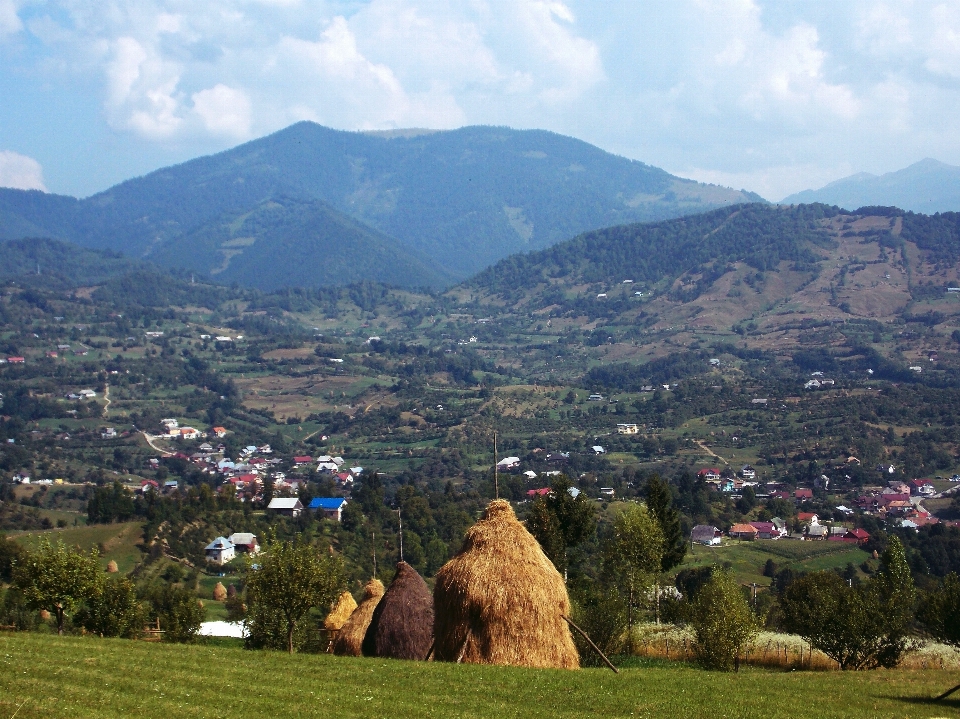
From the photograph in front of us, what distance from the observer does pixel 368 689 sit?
1966cm

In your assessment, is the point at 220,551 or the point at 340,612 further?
the point at 220,551

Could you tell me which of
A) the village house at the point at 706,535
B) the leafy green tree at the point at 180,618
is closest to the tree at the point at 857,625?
the leafy green tree at the point at 180,618

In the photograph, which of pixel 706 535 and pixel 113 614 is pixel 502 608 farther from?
pixel 706 535

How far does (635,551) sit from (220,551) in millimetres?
40340

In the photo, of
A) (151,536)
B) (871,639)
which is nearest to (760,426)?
(151,536)

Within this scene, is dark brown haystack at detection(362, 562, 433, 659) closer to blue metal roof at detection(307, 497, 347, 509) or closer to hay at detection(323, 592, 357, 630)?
hay at detection(323, 592, 357, 630)

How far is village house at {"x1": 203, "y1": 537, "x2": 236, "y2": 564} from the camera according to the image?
68938mm

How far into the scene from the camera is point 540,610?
23.8 metres

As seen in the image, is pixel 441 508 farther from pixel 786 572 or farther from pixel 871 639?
pixel 871 639

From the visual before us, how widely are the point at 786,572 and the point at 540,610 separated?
145 feet

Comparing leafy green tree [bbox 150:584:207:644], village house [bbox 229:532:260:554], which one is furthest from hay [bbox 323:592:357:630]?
village house [bbox 229:532:260:554]

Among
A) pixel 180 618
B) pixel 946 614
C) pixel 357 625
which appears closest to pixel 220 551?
pixel 180 618

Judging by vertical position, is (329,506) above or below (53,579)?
below

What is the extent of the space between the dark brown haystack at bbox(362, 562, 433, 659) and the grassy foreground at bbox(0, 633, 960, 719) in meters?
5.60
